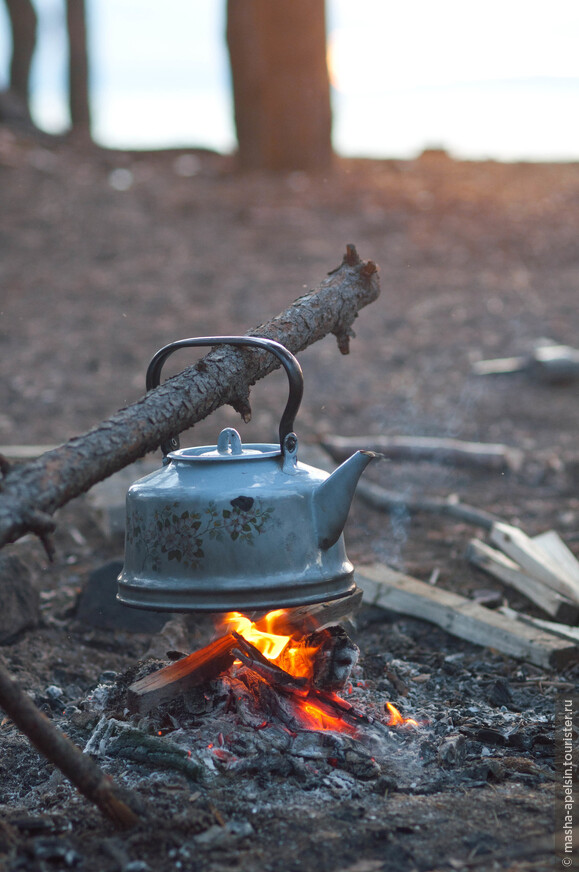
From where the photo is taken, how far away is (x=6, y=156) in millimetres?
11773

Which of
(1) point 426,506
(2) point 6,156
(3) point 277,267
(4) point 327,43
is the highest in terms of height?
(4) point 327,43

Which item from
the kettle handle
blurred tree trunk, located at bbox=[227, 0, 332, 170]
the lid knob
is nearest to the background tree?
blurred tree trunk, located at bbox=[227, 0, 332, 170]

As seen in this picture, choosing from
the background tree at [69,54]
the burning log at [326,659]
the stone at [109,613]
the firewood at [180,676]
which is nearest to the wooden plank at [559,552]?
the burning log at [326,659]

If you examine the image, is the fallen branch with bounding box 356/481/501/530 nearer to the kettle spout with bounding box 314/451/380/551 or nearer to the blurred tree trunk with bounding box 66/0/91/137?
the kettle spout with bounding box 314/451/380/551

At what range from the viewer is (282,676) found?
2.92 m

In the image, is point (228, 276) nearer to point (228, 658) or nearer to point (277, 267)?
point (277, 267)

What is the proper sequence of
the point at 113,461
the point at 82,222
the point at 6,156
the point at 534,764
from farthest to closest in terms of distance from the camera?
1. the point at 6,156
2. the point at 82,222
3. the point at 534,764
4. the point at 113,461

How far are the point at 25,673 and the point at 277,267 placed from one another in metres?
6.89

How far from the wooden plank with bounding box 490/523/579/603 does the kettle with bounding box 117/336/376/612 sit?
1.87 metres

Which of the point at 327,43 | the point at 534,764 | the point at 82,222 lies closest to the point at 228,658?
the point at 534,764

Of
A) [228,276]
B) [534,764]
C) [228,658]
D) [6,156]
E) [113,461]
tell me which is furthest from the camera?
[6,156]

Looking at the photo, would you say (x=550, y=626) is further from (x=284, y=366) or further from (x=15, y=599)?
(x=15, y=599)

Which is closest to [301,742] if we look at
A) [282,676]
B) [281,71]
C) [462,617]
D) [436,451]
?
[282,676]

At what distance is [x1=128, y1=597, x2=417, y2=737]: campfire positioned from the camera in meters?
2.92
